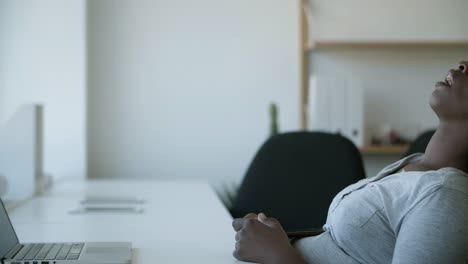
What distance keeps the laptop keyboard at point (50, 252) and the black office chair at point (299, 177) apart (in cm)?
86

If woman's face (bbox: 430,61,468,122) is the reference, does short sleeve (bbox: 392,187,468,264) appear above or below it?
below

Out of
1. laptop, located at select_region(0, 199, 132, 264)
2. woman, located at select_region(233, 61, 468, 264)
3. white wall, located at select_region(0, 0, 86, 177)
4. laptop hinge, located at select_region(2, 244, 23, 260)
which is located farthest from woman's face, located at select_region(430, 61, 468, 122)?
white wall, located at select_region(0, 0, 86, 177)

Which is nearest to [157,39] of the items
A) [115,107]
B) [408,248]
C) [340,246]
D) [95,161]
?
[115,107]

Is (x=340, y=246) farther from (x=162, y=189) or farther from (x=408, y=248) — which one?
(x=162, y=189)

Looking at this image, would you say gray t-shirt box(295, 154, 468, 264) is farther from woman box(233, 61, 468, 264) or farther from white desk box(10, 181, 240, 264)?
white desk box(10, 181, 240, 264)

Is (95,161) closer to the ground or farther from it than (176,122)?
closer to the ground

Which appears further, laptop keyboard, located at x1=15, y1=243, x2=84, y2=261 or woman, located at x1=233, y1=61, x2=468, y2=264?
laptop keyboard, located at x1=15, y1=243, x2=84, y2=261

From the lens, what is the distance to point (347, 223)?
44.5 inches

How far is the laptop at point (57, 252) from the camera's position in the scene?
3.63 feet

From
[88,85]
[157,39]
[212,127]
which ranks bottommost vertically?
[212,127]

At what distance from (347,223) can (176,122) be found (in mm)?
2238

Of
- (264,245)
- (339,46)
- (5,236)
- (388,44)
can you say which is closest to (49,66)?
(339,46)

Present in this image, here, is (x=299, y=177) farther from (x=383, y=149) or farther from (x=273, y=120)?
(x=383, y=149)

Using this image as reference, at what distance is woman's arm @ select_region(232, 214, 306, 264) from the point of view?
1104 millimetres
